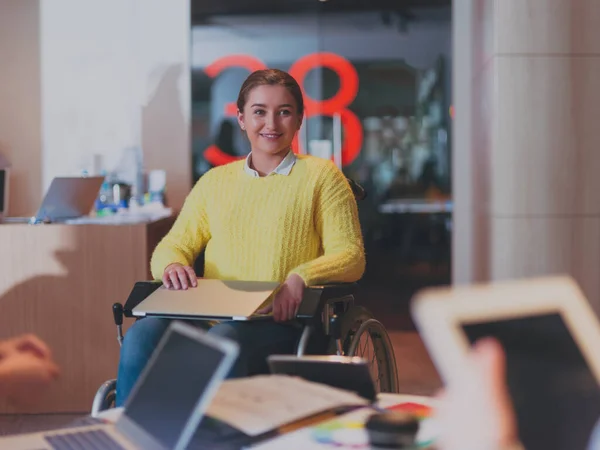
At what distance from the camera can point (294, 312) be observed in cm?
235

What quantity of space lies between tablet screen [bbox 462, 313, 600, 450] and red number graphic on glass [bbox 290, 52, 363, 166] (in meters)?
4.71

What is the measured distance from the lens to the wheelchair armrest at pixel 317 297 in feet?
7.45

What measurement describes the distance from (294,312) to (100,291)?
1756mm

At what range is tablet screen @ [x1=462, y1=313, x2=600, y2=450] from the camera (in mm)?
999

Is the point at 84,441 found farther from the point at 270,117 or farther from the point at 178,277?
the point at 270,117

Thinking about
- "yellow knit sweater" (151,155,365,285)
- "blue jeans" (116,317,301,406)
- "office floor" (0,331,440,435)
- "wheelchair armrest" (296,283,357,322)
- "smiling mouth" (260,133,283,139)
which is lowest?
"office floor" (0,331,440,435)

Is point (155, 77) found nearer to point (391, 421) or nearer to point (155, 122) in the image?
point (155, 122)

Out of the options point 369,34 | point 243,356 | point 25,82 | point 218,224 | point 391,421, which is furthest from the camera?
point 369,34

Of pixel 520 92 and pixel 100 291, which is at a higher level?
pixel 520 92

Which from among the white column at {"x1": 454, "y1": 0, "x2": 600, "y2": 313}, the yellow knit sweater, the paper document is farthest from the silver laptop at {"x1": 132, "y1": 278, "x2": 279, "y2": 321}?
the white column at {"x1": 454, "y1": 0, "x2": 600, "y2": 313}

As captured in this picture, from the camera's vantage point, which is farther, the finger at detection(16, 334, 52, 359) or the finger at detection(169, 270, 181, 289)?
the finger at detection(169, 270, 181, 289)

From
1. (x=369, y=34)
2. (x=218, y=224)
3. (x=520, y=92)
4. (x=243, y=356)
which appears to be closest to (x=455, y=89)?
(x=369, y=34)

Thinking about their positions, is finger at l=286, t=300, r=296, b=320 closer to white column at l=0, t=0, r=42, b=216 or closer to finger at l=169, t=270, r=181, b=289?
finger at l=169, t=270, r=181, b=289

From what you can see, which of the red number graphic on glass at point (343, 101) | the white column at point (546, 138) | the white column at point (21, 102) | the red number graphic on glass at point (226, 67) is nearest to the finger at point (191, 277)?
the white column at point (546, 138)
